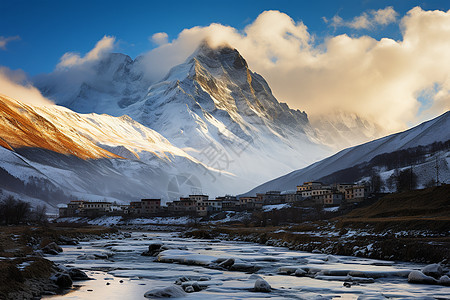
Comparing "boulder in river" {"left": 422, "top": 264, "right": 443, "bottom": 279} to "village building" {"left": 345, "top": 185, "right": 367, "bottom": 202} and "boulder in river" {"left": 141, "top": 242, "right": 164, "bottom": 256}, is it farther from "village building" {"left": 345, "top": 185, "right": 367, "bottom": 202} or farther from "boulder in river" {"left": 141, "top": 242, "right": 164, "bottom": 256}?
"village building" {"left": 345, "top": 185, "right": 367, "bottom": 202}

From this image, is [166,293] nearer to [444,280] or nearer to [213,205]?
[444,280]

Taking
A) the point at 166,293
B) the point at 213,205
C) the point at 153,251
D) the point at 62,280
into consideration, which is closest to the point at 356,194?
the point at 213,205

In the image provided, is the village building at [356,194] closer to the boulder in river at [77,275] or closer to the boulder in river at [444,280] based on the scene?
the boulder in river at [444,280]

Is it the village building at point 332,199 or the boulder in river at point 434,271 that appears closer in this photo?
the boulder in river at point 434,271

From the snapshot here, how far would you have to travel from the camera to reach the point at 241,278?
34.0 m

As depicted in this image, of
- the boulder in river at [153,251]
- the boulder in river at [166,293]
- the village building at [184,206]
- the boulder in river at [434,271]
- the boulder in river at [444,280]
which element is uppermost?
the village building at [184,206]

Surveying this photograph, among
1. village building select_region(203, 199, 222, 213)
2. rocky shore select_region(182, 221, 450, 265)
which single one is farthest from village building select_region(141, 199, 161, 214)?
rocky shore select_region(182, 221, 450, 265)

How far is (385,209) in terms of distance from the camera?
85.5 m

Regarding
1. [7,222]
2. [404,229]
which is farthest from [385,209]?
[7,222]

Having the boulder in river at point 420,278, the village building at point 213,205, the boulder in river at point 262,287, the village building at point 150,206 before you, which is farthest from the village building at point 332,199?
the boulder in river at point 262,287

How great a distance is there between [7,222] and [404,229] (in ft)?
327

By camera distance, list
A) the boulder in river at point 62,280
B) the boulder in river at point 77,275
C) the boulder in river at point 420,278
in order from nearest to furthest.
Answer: the boulder in river at point 62,280 → the boulder in river at point 420,278 → the boulder in river at point 77,275

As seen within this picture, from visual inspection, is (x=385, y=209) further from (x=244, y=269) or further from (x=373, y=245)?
(x=244, y=269)

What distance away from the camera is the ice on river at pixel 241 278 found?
88.3 ft
